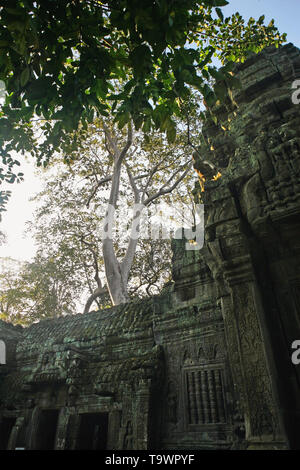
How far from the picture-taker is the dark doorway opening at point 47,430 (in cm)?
689

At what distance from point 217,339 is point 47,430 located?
483cm

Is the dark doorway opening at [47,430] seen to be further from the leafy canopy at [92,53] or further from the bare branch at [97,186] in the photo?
the bare branch at [97,186]

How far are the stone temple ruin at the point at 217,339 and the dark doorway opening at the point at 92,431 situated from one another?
0.02m

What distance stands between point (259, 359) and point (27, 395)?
6.13 m

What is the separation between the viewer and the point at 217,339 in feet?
17.5

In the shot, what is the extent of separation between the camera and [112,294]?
1109 cm

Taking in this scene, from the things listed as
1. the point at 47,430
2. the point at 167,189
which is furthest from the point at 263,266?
the point at 167,189

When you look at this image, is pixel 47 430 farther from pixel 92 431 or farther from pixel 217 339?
pixel 217 339

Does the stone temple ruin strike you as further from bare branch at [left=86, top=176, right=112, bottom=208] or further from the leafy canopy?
bare branch at [left=86, top=176, right=112, bottom=208]

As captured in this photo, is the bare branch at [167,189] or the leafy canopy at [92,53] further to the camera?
the bare branch at [167,189]

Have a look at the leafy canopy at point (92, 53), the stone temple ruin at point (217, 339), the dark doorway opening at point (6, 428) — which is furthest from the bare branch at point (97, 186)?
the leafy canopy at point (92, 53)

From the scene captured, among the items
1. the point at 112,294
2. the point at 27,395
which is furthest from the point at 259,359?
the point at 112,294
